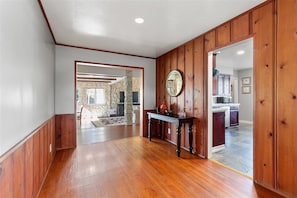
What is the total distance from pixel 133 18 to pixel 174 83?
6.53 feet

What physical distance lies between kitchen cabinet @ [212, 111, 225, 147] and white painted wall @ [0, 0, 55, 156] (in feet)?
10.8

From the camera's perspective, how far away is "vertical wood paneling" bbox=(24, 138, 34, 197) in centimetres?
153

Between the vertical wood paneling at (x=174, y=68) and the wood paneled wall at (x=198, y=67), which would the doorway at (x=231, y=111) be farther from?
the vertical wood paneling at (x=174, y=68)

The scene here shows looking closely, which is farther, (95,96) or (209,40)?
(95,96)

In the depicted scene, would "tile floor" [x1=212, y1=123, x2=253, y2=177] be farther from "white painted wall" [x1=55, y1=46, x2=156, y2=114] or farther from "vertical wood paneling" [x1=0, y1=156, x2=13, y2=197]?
"white painted wall" [x1=55, y1=46, x2=156, y2=114]

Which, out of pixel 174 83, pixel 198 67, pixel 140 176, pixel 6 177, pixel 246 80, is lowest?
pixel 140 176

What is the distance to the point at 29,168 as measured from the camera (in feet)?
5.29

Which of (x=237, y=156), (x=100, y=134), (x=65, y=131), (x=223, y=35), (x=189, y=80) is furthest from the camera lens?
(x=100, y=134)

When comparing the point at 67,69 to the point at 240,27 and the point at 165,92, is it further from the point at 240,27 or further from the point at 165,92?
the point at 240,27

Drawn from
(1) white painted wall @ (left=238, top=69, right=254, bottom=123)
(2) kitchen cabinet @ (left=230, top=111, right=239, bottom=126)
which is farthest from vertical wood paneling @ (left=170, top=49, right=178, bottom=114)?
(1) white painted wall @ (left=238, top=69, right=254, bottom=123)

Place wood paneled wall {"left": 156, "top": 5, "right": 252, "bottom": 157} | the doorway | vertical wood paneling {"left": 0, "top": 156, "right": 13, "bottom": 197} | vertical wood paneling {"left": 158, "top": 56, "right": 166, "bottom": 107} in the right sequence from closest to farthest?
vertical wood paneling {"left": 0, "top": 156, "right": 13, "bottom": 197}
wood paneled wall {"left": 156, "top": 5, "right": 252, "bottom": 157}
the doorway
vertical wood paneling {"left": 158, "top": 56, "right": 166, "bottom": 107}

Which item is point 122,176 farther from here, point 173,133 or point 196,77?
point 196,77

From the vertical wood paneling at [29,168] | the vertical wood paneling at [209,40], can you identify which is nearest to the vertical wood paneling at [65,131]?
the vertical wood paneling at [29,168]

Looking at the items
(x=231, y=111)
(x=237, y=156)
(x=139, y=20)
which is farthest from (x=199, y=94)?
(x=231, y=111)
